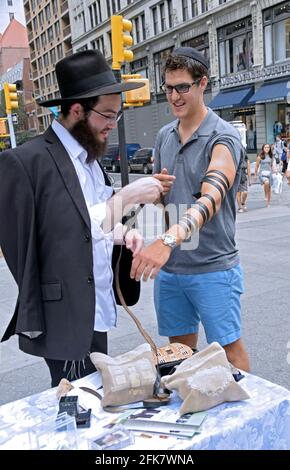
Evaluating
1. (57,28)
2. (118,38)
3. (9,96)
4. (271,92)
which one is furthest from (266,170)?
(57,28)

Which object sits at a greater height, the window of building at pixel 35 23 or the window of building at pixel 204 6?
the window of building at pixel 35 23

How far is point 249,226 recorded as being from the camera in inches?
356

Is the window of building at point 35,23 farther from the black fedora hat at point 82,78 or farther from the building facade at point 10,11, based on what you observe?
the black fedora hat at point 82,78

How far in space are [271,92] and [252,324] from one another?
21987 millimetres

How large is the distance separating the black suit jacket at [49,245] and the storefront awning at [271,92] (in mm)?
22362

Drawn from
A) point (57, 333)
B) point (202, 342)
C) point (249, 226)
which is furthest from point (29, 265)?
point (249, 226)

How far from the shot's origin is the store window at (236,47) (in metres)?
26.6

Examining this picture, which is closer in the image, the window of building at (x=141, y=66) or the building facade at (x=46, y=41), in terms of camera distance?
the window of building at (x=141, y=66)

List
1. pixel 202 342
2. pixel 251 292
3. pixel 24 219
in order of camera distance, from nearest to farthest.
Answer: pixel 24 219 → pixel 202 342 → pixel 251 292

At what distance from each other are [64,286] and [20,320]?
19 centimetres

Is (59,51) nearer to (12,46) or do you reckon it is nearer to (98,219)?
(12,46)

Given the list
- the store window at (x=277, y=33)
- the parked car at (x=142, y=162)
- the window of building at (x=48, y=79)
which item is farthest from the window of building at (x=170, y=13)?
the window of building at (x=48, y=79)

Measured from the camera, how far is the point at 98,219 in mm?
1750
